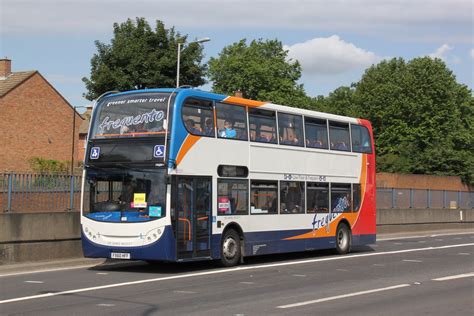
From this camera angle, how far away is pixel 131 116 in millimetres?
16766

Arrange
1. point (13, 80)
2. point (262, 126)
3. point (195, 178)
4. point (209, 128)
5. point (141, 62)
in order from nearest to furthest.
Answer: point (195, 178)
point (209, 128)
point (262, 126)
point (141, 62)
point (13, 80)

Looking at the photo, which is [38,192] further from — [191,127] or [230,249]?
[230,249]

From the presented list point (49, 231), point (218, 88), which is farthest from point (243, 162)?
point (218, 88)

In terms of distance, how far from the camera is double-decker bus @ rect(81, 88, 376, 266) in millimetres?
16219

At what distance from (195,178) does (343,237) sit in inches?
294

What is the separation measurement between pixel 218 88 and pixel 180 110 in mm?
65687

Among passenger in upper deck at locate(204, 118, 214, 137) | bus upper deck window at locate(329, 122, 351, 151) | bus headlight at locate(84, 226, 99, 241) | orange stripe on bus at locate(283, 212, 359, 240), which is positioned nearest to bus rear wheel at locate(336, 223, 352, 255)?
orange stripe on bus at locate(283, 212, 359, 240)

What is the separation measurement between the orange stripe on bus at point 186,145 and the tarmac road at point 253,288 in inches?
99.2

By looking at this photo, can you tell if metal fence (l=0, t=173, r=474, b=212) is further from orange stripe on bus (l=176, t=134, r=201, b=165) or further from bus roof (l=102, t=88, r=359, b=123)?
bus roof (l=102, t=88, r=359, b=123)

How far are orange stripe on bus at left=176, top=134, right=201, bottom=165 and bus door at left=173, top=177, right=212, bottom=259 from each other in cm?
44

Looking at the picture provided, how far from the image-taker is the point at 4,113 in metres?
58.0

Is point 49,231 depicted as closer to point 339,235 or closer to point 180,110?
point 180,110

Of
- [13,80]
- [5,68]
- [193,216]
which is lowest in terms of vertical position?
[193,216]

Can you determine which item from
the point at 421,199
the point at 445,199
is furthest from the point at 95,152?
the point at 445,199
